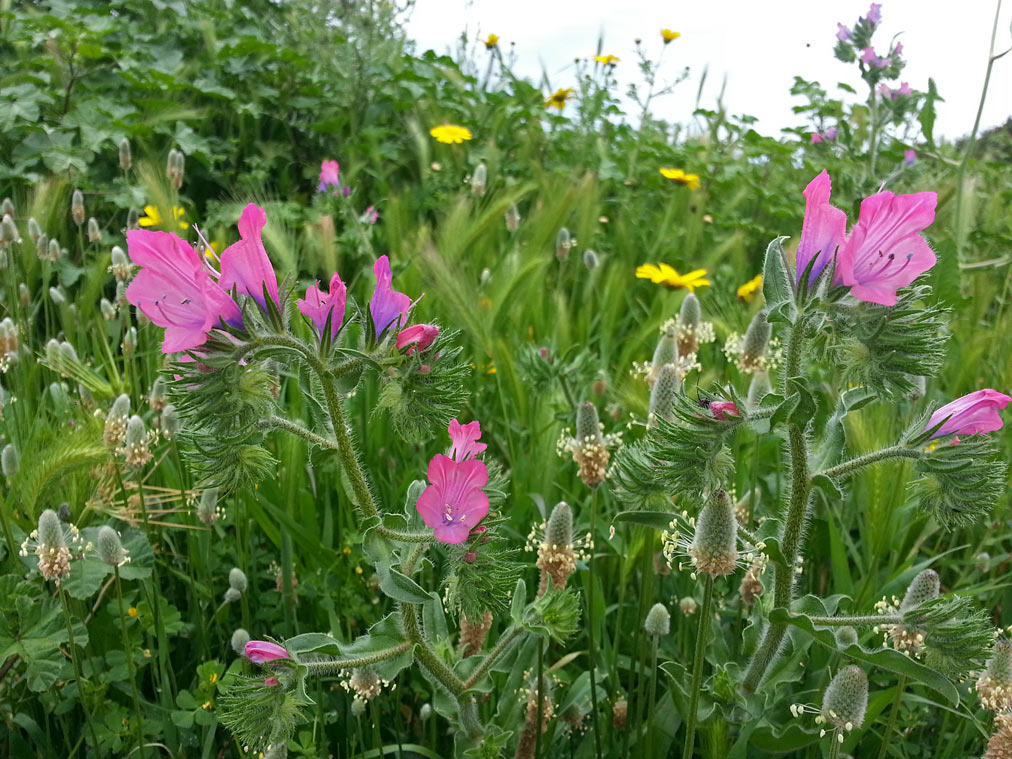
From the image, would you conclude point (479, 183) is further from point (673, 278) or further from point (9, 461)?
point (9, 461)

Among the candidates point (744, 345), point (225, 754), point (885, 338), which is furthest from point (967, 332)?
point (225, 754)

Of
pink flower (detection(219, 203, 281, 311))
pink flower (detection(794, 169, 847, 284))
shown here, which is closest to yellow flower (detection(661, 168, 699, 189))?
pink flower (detection(794, 169, 847, 284))

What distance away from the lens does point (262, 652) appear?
1063 mm

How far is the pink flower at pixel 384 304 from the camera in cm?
106

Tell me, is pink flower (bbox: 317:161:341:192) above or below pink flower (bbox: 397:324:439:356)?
above

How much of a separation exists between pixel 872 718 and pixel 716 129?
16.1ft

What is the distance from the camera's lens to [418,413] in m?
1.09

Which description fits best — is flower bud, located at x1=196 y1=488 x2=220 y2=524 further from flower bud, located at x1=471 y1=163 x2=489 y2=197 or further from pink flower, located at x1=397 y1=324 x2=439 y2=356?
flower bud, located at x1=471 y1=163 x2=489 y2=197

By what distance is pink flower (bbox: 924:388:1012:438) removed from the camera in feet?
3.56

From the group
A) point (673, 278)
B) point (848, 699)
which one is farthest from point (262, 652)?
point (673, 278)

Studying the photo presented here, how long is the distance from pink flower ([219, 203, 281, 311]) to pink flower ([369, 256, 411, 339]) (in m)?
0.13

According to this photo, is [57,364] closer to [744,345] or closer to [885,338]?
[744,345]

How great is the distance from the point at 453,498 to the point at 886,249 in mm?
649

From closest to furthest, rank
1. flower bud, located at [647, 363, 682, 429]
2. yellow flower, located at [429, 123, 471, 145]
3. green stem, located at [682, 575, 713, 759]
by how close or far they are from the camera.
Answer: green stem, located at [682, 575, 713, 759] < flower bud, located at [647, 363, 682, 429] < yellow flower, located at [429, 123, 471, 145]
